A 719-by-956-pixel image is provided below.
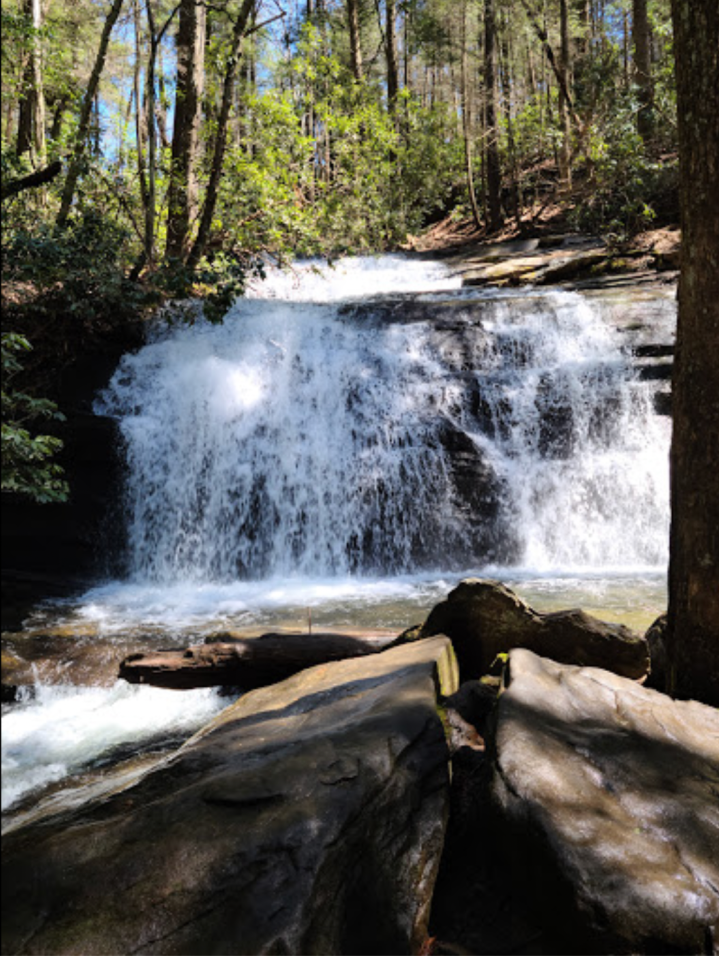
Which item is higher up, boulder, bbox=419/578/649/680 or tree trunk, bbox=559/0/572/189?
tree trunk, bbox=559/0/572/189

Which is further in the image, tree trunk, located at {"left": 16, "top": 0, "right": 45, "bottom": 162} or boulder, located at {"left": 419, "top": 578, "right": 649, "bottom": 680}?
tree trunk, located at {"left": 16, "top": 0, "right": 45, "bottom": 162}

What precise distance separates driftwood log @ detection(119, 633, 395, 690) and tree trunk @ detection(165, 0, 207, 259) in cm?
883

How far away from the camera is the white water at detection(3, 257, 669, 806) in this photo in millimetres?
8461

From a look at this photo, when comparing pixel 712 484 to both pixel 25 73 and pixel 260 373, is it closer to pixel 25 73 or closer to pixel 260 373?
pixel 260 373

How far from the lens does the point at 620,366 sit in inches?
394

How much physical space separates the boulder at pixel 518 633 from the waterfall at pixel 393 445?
4503 millimetres

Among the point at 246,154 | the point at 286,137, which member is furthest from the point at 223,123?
the point at 286,137

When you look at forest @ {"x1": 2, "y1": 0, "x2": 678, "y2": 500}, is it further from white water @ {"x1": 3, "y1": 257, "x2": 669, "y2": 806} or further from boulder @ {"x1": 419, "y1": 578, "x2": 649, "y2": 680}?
boulder @ {"x1": 419, "y1": 578, "x2": 649, "y2": 680}

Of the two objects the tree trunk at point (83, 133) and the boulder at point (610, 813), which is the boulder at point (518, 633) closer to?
the boulder at point (610, 813)

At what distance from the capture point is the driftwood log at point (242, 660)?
4070 millimetres

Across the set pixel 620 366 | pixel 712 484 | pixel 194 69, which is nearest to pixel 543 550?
pixel 620 366

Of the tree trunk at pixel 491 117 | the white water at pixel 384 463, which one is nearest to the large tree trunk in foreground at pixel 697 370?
the white water at pixel 384 463

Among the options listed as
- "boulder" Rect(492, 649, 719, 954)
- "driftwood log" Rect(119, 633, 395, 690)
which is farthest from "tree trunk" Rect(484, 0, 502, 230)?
"boulder" Rect(492, 649, 719, 954)

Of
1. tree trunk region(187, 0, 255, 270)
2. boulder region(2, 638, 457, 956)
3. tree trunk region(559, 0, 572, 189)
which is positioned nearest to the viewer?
boulder region(2, 638, 457, 956)
